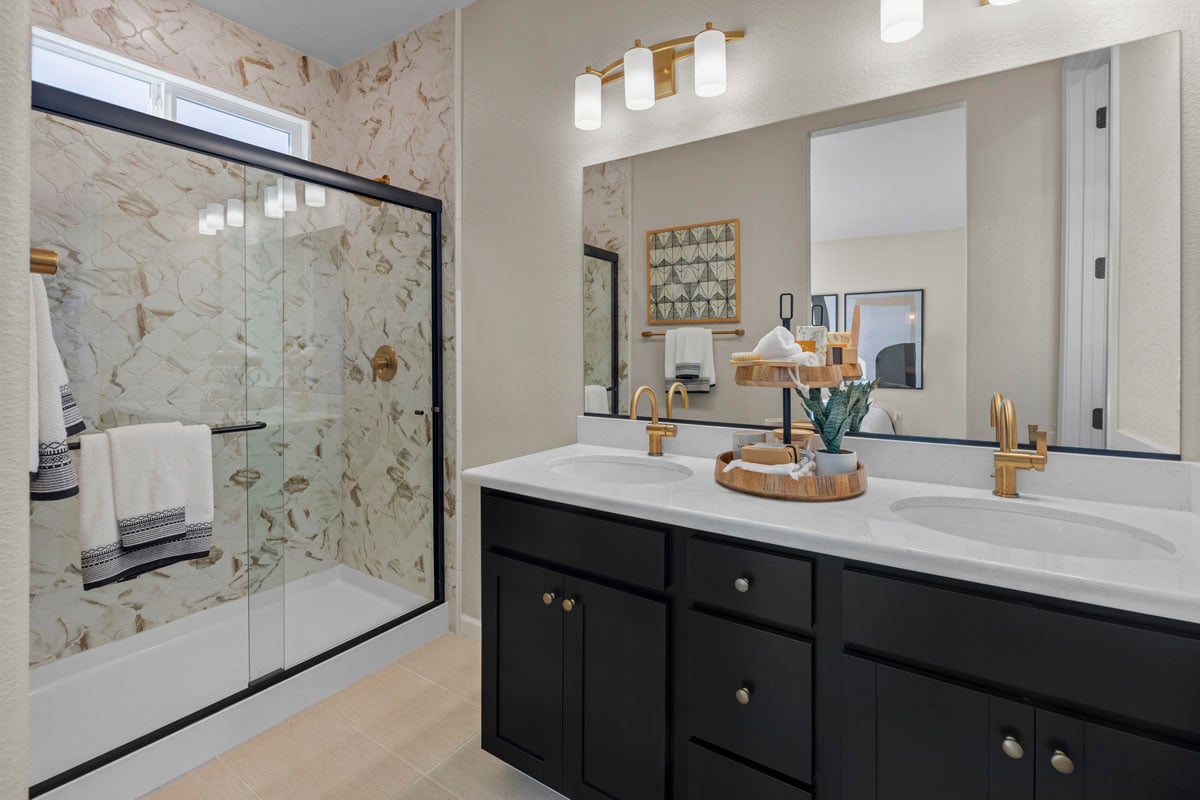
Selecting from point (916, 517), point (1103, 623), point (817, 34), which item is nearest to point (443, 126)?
point (817, 34)

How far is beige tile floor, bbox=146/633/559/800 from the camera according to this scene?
62.0 inches

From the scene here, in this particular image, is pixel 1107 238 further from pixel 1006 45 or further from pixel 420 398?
pixel 420 398

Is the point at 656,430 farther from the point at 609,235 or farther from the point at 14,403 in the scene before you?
the point at 14,403

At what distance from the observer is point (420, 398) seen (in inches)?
96.4

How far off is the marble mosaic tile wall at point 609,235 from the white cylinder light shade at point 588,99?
0.50 feet

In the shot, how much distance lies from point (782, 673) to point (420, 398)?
187cm

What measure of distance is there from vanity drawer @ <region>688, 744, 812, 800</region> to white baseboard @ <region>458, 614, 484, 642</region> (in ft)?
4.60

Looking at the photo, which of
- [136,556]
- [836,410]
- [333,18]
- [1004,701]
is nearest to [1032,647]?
[1004,701]

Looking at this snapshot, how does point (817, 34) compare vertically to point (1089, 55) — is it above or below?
above

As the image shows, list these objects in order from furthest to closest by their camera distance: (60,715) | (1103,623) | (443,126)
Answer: (443,126) → (60,715) → (1103,623)

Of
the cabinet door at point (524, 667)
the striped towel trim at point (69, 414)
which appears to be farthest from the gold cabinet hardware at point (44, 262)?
the cabinet door at point (524, 667)

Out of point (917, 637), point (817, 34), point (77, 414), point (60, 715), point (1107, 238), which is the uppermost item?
point (817, 34)

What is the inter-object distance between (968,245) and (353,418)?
227 centimetres

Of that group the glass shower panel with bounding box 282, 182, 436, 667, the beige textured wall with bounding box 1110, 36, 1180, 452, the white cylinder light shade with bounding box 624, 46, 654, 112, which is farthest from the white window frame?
the beige textured wall with bounding box 1110, 36, 1180, 452
